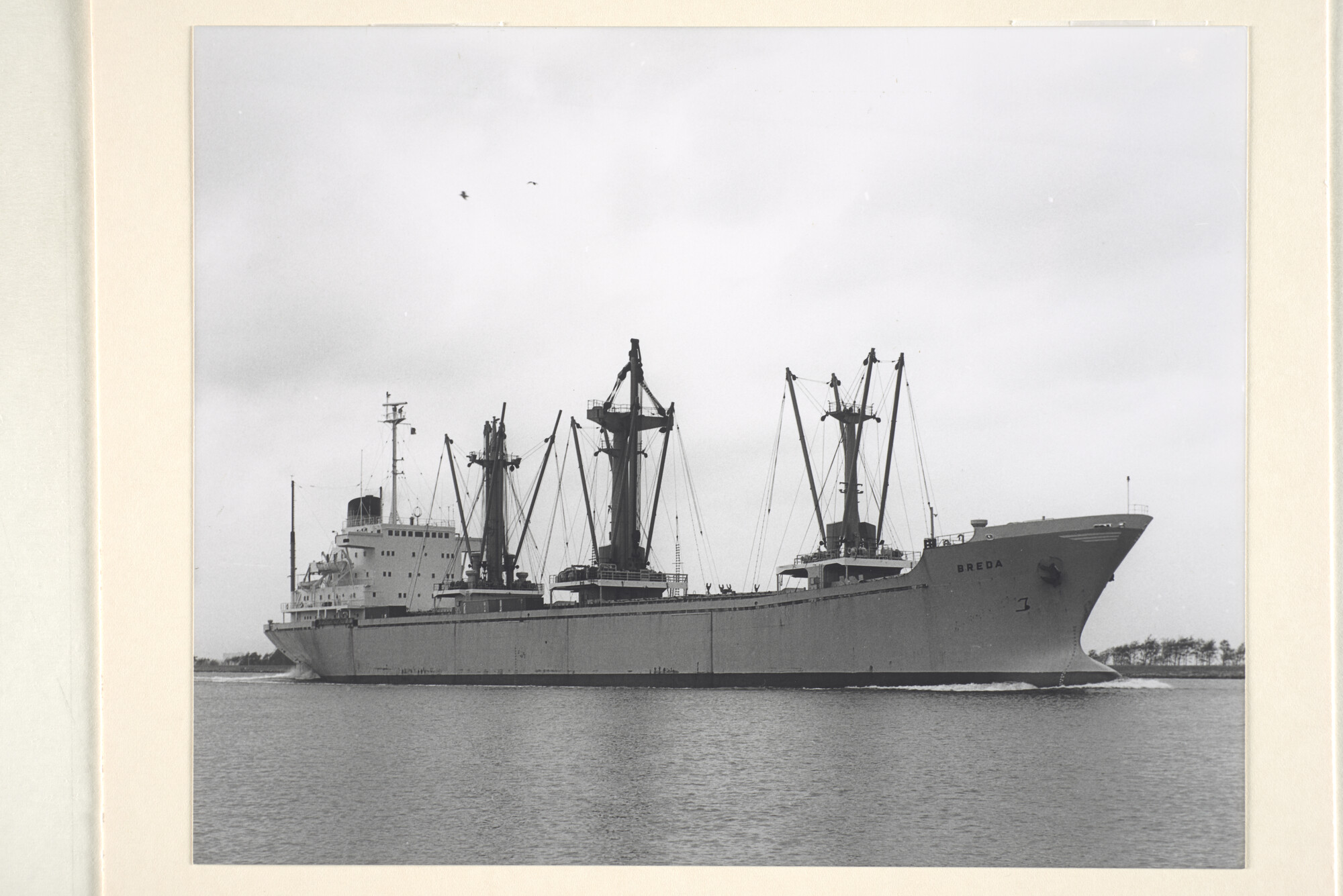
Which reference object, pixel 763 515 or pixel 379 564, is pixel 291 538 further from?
pixel 379 564

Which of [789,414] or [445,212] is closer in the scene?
[445,212]

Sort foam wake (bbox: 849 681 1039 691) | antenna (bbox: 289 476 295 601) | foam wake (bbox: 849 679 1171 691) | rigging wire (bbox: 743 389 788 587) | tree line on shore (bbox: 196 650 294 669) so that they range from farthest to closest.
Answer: foam wake (bbox: 849 681 1039 691) → foam wake (bbox: 849 679 1171 691) → rigging wire (bbox: 743 389 788 587) → antenna (bbox: 289 476 295 601) → tree line on shore (bbox: 196 650 294 669)

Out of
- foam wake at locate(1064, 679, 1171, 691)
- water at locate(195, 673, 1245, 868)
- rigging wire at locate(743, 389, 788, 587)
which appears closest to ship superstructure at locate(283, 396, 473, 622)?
water at locate(195, 673, 1245, 868)

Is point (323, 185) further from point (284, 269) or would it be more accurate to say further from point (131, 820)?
Answer: point (131, 820)

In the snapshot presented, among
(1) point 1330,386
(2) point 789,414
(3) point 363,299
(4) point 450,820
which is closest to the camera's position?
(1) point 1330,386

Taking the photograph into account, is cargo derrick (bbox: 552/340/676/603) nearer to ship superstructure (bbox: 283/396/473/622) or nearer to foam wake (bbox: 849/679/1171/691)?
ship superstructure (bbox: 283/396/473/622)

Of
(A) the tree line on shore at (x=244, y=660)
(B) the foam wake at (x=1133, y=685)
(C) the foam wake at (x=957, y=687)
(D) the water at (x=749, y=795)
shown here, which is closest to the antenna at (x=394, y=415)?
(A) the tree line on shore at (x=244, y=660)

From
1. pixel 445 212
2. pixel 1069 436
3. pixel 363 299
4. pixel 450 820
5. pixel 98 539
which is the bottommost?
pixel 450 820

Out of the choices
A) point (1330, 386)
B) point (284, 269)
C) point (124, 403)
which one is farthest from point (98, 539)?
point (1330, 386)
